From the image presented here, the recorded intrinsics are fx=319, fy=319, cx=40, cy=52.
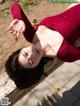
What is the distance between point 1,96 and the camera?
4.12 m

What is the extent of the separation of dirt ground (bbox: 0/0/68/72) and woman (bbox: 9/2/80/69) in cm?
189

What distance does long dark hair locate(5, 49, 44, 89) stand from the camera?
8.13 ft

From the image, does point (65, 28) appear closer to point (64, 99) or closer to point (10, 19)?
point (64, 99)

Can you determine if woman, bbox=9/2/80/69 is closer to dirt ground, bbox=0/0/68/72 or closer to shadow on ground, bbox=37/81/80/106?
shadow on ground, bbox=37/81/80/106

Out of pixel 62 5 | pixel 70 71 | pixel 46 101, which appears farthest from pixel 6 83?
pixel 62 5

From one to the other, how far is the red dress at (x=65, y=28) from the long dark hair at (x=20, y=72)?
8.2 inches

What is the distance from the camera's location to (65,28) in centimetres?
258

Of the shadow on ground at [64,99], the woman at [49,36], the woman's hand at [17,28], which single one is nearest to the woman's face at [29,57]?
the woman at [49,36]

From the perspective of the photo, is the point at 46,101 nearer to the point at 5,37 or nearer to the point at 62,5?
the point at 5,37

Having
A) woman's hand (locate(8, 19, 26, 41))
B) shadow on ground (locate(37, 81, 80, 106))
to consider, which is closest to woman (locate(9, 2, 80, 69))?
woman's hand (locate(8, 19, 26, 41))

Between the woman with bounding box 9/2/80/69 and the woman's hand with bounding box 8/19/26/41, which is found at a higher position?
the woman's hand with bounding box 8/19/26/41

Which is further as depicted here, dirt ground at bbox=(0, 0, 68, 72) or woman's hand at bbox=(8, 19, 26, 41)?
dirt ground at bbox=(0, 0, 68, 72)

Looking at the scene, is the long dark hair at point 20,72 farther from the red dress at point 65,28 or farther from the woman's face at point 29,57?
the red dress at point 65,28

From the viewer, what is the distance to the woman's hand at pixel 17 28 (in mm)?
2357
